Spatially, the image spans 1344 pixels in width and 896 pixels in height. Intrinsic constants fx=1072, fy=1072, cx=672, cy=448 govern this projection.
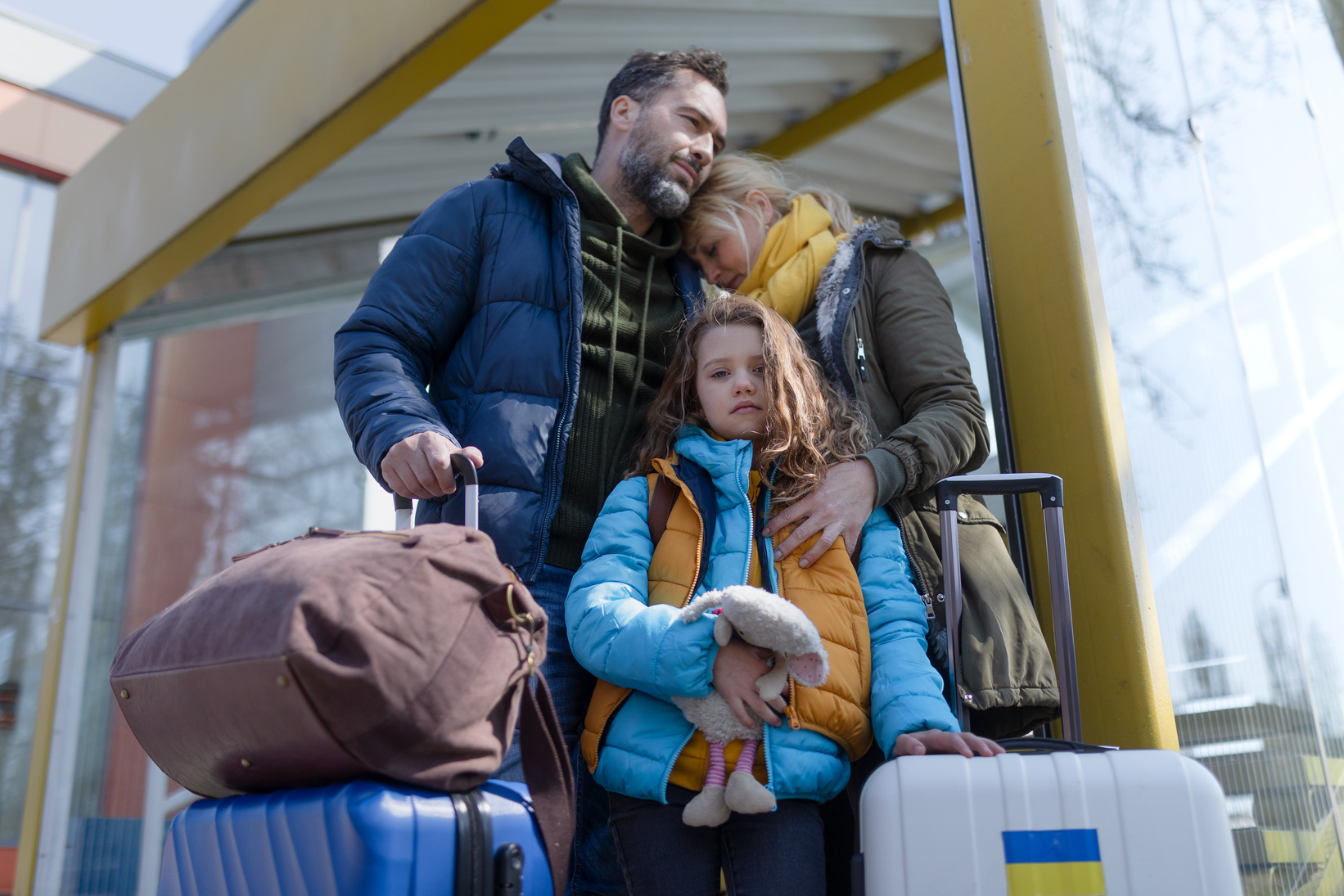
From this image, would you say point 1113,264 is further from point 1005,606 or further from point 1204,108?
point 1005,606

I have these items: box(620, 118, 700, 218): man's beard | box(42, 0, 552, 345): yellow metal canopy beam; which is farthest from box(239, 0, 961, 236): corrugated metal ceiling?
box(620, 118, 700, 218): man's beard

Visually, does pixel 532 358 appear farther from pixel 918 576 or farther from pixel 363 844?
pixel 363 844

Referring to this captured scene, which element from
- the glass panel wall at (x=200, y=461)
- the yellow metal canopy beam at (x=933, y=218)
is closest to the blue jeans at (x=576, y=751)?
the glass panel wall at (x=200, y=461)

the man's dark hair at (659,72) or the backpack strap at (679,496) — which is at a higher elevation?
the man's dark hair at (659,72)

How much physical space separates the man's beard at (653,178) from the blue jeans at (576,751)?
108 cm

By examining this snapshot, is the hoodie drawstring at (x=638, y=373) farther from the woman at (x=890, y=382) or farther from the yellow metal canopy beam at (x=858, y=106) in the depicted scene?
the yellow metal canopy beam at (x=858, y=106)

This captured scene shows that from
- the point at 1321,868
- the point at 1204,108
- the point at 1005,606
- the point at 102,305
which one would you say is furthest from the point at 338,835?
the point at 102,305

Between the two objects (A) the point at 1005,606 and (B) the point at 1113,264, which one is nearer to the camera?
(A) the point at 1005,606

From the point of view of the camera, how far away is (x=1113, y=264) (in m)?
2.58

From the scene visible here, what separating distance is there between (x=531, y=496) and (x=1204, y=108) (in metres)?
2.04

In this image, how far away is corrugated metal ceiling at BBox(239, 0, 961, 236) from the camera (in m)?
4.52

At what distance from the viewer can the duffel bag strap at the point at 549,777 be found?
1.61 m

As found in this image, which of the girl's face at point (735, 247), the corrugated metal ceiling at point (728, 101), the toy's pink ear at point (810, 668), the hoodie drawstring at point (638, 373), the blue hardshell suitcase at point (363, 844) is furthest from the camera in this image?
the corrugated metal ceiling at point (728, 101)

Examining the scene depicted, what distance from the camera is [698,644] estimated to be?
181 centimetres
